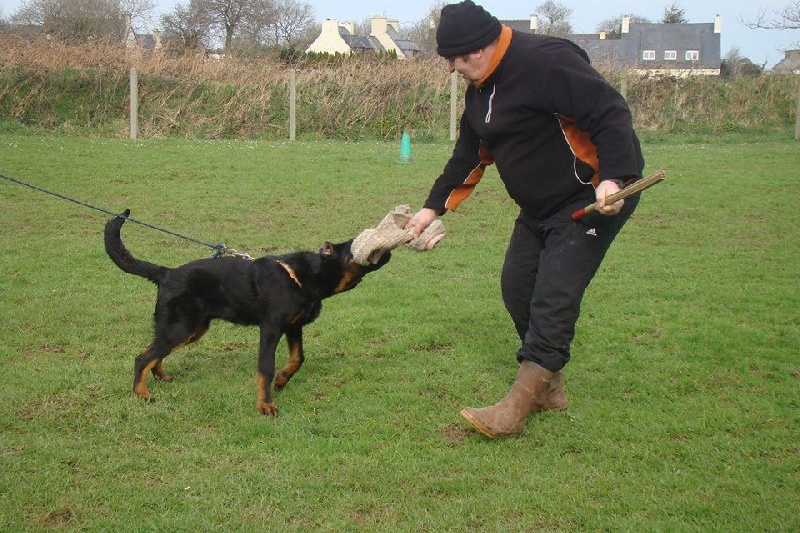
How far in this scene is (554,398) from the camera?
4805mm

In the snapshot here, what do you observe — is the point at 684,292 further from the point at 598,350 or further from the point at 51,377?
the point at 51,377

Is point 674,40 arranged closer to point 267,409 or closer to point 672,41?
point 672,41

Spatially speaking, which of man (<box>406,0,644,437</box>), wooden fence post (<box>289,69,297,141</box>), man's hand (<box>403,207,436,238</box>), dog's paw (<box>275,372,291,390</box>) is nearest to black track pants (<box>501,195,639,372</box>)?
man (<box>406,0,644,437</box>)

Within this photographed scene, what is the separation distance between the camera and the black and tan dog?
5000 millimetres

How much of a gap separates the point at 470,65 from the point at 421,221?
3.34 ft

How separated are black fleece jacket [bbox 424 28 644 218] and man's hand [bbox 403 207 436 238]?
0.55m

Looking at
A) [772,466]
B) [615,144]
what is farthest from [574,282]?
[772,466]

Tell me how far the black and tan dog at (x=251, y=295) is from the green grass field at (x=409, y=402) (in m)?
0.26

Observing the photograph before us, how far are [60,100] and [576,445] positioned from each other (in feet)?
66.9

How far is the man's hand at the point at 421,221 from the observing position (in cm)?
476

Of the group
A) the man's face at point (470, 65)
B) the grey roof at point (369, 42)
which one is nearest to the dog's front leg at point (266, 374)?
the man's face at point (470, 65)

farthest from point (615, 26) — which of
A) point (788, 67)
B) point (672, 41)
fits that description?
point (788, 67)

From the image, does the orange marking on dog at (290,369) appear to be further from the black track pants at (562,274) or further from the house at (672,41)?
the house at (672,41)

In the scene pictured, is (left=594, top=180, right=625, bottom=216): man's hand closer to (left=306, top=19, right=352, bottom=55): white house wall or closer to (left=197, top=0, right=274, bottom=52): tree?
(left=197, top=0, right=274, bottom=52): tree
